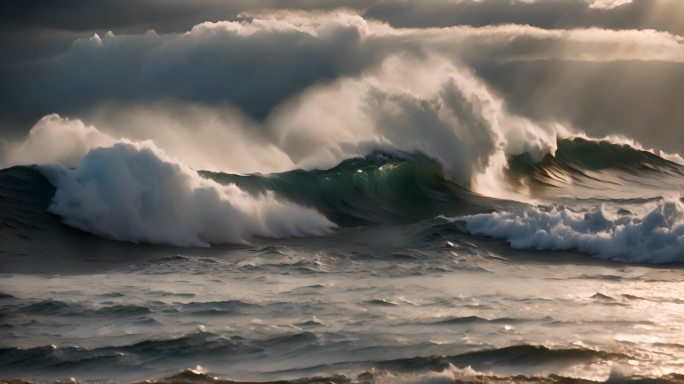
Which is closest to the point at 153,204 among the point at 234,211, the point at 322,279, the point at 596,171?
the point at 234,211

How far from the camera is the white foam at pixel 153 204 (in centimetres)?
1483

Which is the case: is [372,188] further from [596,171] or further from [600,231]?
[596,171]

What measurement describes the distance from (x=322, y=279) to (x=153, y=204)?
4.35 metres

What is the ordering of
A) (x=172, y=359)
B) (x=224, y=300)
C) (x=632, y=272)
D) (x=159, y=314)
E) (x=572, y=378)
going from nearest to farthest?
1. (x=572, y=378)
2. (x=172, y=359)
3. (x=159, y=314)
4. (x=224, y=300)
5. (x=632, y=272)

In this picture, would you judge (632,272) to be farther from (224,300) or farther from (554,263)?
(224,300)

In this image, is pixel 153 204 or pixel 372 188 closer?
pixel 153 204

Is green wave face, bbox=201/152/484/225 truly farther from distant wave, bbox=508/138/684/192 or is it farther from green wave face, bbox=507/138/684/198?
distant wave, bbox=508/138/684/192

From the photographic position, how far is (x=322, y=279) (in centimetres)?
1196

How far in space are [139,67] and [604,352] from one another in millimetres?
20885

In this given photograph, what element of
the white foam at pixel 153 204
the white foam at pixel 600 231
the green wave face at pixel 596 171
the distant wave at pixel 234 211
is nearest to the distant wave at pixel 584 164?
the green wave face at pixel 596 171

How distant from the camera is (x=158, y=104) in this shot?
2439 centimetres

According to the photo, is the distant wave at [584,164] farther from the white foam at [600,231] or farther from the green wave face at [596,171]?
the white foam at [600,231]

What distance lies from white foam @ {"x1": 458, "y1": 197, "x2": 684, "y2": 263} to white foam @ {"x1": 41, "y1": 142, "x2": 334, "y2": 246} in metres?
3.25

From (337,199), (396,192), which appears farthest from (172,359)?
(396,192)
